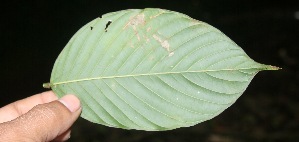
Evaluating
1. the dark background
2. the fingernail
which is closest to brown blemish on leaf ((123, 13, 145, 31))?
the fingernail

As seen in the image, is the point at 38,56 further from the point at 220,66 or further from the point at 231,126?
the point at 220,66

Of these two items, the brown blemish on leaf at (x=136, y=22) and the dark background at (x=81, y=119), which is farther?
the dark background at (x=81, y=119)

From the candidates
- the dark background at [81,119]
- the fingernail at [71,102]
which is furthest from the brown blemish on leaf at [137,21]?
the dark background at [81,119]

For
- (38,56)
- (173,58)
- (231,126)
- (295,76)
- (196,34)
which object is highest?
(196,34)

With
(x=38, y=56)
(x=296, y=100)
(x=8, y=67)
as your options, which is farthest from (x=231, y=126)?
(x=8, y=67)

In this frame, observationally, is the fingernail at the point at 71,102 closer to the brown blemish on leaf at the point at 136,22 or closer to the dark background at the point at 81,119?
the brown blemish on leaf at the point at 136,22

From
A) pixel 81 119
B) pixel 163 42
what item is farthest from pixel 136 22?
pixel 81 119
